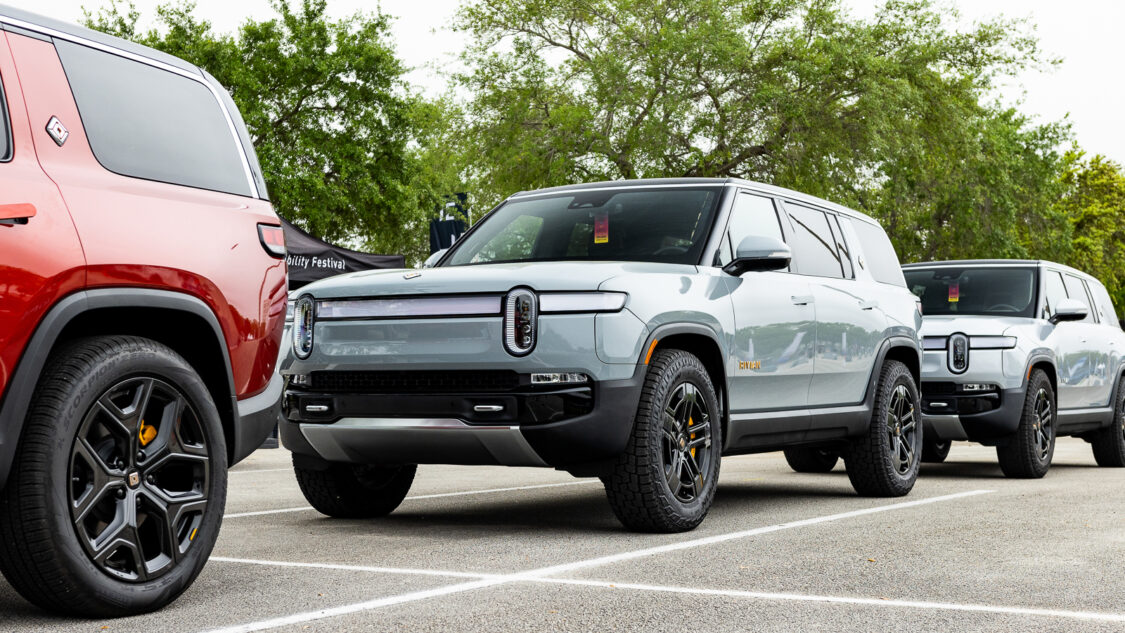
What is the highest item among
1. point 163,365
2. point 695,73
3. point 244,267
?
point 695,73

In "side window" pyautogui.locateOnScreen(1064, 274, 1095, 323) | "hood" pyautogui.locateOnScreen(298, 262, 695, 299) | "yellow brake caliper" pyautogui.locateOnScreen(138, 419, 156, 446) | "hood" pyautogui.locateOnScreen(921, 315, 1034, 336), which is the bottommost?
"hood" pyautogui.locateOnScreen(921, 315, 1034, 336)

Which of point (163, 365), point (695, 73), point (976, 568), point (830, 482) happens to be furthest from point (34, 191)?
point (695, 73)

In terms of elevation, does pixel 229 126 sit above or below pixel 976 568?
above

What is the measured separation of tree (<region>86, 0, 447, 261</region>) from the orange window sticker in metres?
24.3

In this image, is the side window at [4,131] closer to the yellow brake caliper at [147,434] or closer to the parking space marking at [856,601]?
the yellow brake caliper at [147,434]

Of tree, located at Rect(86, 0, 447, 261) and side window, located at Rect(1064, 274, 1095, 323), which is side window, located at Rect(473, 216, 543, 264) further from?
tree, located at Rect(86, 0, 447, 261)

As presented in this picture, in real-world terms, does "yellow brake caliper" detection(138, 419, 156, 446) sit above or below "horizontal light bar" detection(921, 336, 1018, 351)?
above

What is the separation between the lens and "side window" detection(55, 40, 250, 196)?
4434 millimetres

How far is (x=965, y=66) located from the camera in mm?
27703

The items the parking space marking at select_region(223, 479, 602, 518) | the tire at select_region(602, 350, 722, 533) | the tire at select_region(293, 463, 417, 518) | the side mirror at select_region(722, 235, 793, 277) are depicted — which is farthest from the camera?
the parking space marking at select_region(223, 479, 602, 518)

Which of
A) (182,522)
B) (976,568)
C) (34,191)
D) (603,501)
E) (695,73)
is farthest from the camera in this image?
(695,73)

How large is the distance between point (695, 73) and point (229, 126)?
829 inches

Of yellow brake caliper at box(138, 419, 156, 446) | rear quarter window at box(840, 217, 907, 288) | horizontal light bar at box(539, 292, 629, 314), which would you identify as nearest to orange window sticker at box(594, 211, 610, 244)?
horizontal light bar at box(539, 292, 629, 314)

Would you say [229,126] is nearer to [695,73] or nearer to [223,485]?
[223,485]
